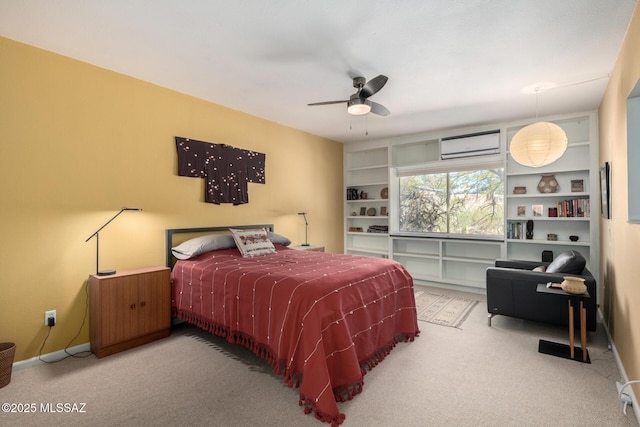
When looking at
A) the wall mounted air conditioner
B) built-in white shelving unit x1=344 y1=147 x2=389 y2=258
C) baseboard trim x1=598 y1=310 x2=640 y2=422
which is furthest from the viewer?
built-in white shelving unit x1=344 y1=147 x2=389 y2=258

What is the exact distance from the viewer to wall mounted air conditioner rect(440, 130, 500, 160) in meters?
4.73

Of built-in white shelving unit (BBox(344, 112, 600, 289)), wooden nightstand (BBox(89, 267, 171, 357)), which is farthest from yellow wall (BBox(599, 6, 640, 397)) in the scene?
wooden nightstand (BBox(89, 267, 171, 357))

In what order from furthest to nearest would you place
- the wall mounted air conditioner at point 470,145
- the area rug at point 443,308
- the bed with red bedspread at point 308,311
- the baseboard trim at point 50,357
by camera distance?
1. the wall mounted air conditioner at point 470,145
2. the area rug at point 443,308
3. the baseboard trim at point 50,357
4. the bed with red bedspread at point 308,311

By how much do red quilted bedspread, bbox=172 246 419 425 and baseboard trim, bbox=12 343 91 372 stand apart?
805 mm

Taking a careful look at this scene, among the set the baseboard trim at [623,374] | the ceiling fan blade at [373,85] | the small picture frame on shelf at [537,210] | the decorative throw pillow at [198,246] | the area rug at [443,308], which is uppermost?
the ceiling fan blade at [373,85]

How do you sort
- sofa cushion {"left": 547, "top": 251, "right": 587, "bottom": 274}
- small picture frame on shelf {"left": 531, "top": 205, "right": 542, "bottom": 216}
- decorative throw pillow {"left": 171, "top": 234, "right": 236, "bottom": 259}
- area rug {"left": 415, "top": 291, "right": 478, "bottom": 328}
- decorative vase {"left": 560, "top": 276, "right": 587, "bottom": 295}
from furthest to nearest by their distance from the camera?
small picture frame on shelf {"left": 531, "top": 205, "right": 542, "bottom": 216} → area rug {"left": 415, "top": 291, "right": 478, "bottom": 328} → decorative throw pillow {"left": 171, "top": 234, "right": 236, "bottom": 259} → sofa cushion {"left": 547, "top": 251, "right": 587, "bottom": 274} → decorative vase {"left": 560, "top": 276, "right": 587, "bottom": 295}

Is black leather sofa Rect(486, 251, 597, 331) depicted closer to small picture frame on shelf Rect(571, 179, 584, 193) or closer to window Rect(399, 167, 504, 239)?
small picture frame on shelf Rect(571, 179, 584, 193)

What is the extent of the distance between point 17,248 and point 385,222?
16.9 feet

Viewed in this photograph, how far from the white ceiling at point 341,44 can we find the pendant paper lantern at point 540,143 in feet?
1.77

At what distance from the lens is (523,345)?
2914 millimetres

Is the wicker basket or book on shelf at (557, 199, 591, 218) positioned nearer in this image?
the wicker basket

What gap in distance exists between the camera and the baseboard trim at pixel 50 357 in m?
2.51

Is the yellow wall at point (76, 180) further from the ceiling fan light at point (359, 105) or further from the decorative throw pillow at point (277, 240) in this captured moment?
the ceiling fan light at point (359, 105)

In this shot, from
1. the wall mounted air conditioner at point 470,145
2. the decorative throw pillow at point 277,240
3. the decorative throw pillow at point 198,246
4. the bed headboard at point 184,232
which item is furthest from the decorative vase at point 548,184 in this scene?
the decorative throw pillow at point 198,246
